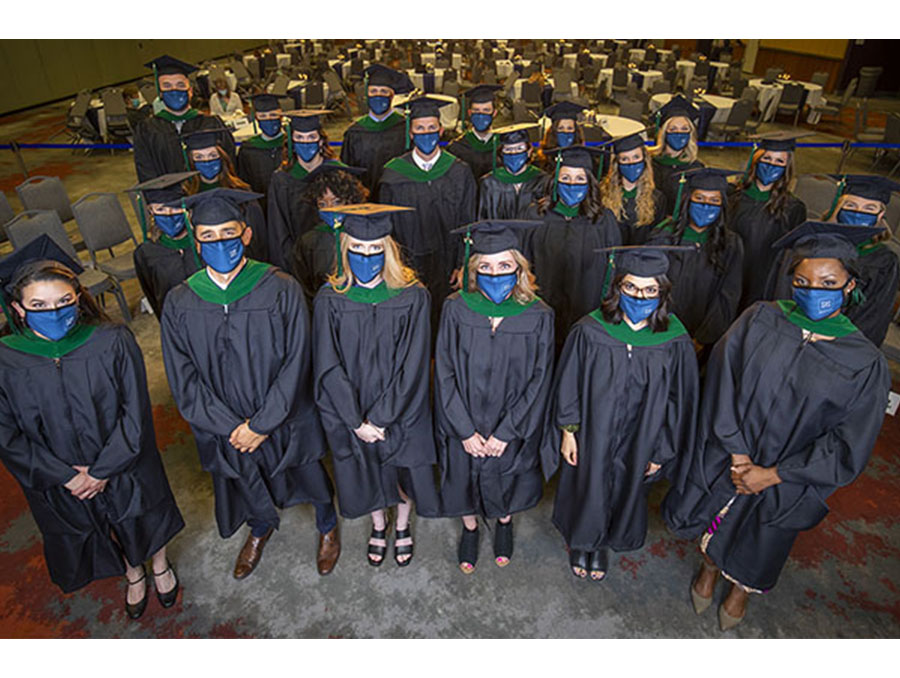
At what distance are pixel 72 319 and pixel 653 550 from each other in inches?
124

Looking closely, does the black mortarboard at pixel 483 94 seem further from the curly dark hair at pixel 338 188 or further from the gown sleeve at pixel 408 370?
the gown sleeve at pixel 408 370

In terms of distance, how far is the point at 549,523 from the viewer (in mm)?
3523

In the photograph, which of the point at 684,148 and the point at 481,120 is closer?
the point at 684,148

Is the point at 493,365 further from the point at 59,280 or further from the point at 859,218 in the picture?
the point at 859,218

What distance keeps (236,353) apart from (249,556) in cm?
127

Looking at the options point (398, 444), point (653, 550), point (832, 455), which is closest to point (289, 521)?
point (398, 444)

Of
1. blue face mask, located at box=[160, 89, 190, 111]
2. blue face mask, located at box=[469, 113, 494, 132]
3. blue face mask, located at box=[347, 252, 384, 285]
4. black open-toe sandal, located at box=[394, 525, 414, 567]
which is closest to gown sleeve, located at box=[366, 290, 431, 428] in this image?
blue face mask, located at box=[347, 252, 384, 285]

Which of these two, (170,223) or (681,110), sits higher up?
(681,110)

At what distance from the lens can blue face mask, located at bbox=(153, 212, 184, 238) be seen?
12.2 ft

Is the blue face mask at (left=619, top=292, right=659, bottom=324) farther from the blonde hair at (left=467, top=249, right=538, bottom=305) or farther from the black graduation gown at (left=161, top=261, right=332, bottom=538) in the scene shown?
the black graduation gown at (left=161, top=261, right=332, bottom=538)

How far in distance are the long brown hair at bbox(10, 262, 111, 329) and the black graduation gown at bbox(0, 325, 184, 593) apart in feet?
0.24

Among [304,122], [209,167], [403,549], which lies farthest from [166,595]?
[304,122]

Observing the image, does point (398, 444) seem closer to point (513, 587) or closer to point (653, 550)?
point (513, 587)

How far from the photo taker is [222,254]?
8.43 ft
